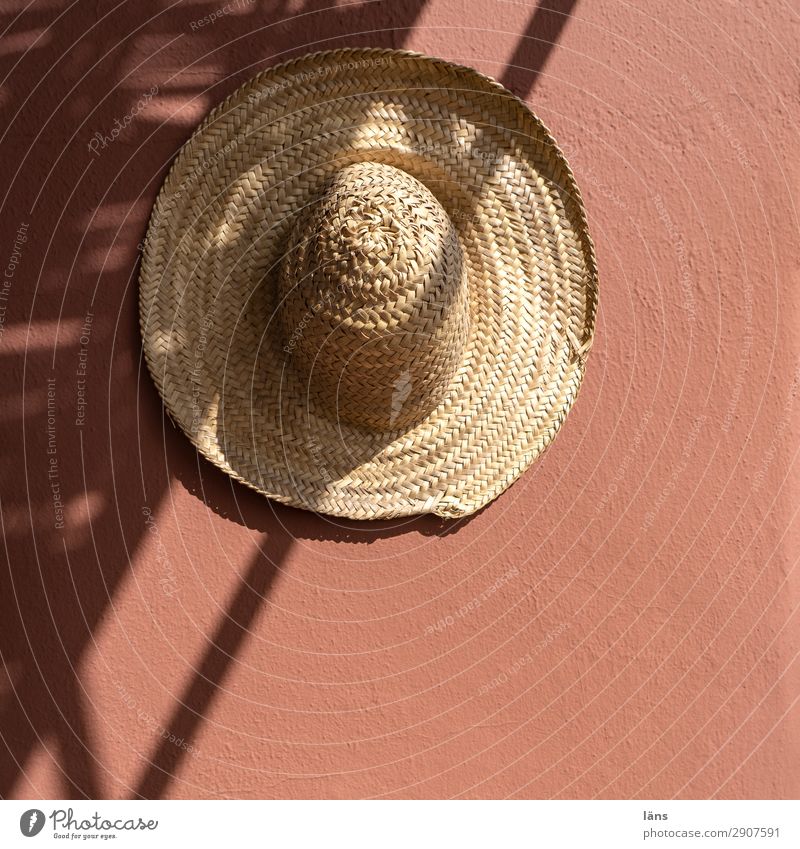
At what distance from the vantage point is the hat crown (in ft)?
4.39

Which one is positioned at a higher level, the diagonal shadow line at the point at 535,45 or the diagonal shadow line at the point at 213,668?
the diagonal shadow line at the point at 535,45

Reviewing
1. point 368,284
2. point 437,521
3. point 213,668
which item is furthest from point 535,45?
point 213,668

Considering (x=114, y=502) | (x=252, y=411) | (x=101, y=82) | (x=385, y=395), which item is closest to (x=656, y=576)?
(x=385, y=395)

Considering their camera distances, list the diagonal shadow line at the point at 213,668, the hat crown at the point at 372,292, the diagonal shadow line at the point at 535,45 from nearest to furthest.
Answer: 1. the hat crown at the point at 372,292
2. the diagonal shadow line at the point at 213,668
3. the diagonal shadow line at the point at 535,45

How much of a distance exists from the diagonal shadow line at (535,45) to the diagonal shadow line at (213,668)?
85 centimetres

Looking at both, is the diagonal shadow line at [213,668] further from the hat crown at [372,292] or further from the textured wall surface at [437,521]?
the hat crown at [372,292]

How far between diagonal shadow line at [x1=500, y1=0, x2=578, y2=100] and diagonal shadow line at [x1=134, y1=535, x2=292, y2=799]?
0.85 metres

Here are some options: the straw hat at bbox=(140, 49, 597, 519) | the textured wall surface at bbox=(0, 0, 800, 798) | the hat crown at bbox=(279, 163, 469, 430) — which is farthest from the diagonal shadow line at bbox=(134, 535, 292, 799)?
the hat crown at bbox=(279, 163, 469, 430)

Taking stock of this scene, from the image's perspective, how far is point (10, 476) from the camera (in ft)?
4.58

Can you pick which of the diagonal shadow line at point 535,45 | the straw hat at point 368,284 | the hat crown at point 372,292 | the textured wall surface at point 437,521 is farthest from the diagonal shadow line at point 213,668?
the diagonal shadow line at point 535,45

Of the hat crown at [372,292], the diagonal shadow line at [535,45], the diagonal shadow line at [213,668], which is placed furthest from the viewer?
the diagonal shadow line at [535,45]

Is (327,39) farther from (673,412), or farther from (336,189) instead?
(673,412)

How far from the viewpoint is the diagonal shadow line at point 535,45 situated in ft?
5.36

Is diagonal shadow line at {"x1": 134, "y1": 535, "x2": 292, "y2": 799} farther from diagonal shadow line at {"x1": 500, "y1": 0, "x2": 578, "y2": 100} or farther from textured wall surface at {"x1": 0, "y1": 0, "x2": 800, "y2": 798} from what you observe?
diagonal shadow line at {"x1": 500, "y1": 0, "x2": 578, "y2": 100}
